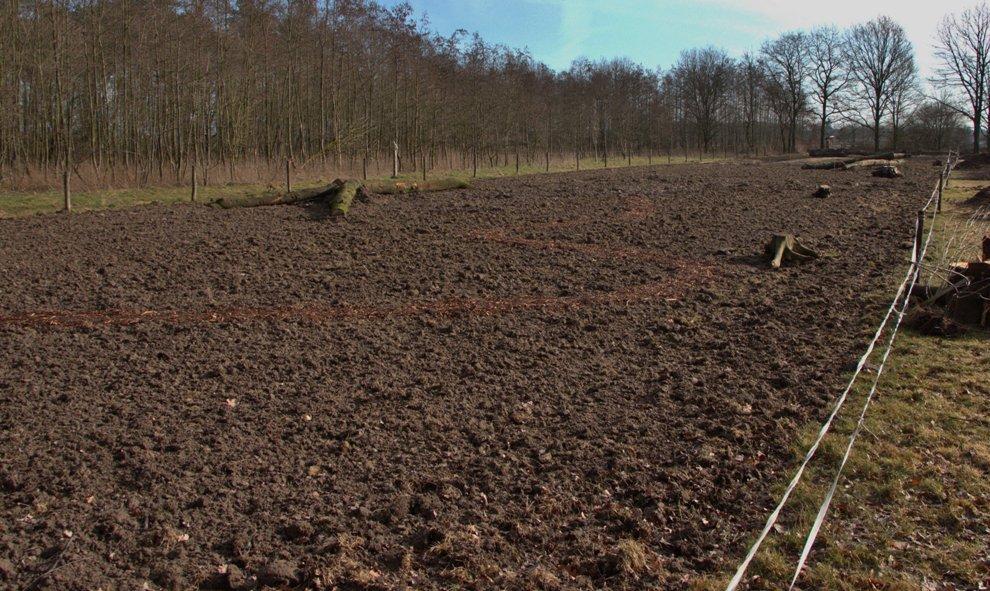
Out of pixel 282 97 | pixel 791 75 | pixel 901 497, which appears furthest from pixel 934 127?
pixel 901 497

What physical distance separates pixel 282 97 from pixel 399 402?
102 ft

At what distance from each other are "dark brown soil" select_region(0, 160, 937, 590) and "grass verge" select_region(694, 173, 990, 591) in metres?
0.27

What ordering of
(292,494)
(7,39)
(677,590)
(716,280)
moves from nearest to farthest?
(677,590), (292,494), (716,280), (7,39)

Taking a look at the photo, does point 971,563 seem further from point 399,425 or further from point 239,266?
point 239,266

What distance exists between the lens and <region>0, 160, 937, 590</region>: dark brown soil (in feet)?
12.8

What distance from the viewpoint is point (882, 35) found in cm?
7031

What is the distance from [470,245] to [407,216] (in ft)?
10.3

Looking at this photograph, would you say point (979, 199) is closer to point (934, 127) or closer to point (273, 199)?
point (273, 199)

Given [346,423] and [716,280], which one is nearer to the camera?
[346,423]

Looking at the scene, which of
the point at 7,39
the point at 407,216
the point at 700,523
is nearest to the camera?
the point at 700,523

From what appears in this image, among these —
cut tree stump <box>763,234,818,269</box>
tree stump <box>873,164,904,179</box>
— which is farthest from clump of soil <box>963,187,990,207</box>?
cut tree stump <box>763,234,818,269</box>

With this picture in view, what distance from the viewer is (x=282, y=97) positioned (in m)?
Result: 34.0

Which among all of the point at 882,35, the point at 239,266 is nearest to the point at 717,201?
the point at 239,266

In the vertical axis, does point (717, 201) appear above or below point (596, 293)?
above
